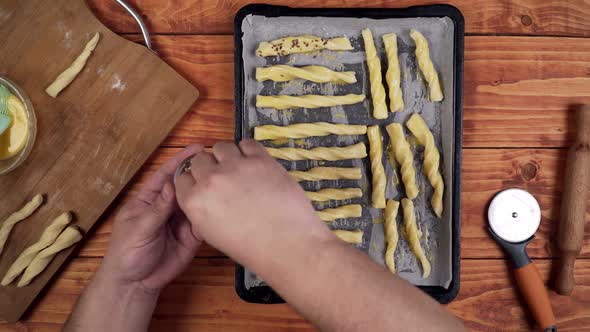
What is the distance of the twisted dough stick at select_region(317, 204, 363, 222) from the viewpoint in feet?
3.18

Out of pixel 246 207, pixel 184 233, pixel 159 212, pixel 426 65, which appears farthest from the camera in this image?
pixel 426 65

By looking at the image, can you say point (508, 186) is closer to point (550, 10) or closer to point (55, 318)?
point (550, 10)

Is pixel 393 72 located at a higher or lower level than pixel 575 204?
higher

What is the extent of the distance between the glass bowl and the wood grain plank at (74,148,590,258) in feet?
0.66

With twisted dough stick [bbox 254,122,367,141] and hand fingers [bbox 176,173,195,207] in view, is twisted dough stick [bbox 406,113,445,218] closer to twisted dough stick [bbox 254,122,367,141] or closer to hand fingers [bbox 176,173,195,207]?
twisted dough stick [bbox 254,122,367,141]

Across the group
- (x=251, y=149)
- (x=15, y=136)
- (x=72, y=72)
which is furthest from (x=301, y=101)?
(x=15, y=136)

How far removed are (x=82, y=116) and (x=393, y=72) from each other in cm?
65

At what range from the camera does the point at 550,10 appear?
Result: 40.3 inches

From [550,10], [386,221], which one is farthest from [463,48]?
[386,221]

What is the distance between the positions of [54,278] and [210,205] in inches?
24.5

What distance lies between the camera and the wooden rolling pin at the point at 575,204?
0.98m

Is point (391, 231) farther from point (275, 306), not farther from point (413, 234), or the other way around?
point (275, 306)

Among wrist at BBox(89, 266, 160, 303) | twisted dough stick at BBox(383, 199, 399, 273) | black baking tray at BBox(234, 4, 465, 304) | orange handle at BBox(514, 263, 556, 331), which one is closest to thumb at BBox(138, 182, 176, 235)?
wrist at BBox(89, 266, 160, 303)

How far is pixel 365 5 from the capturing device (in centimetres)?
103
